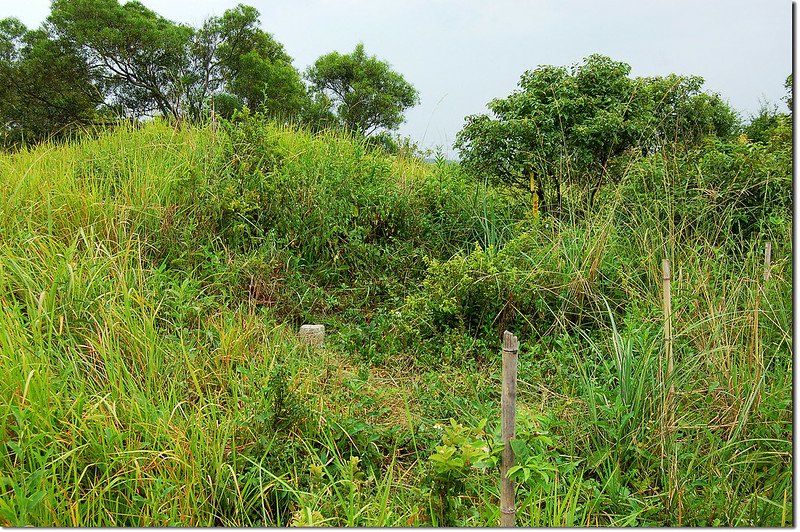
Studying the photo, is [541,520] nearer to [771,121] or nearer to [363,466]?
[363,466]

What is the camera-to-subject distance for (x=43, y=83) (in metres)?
11.7

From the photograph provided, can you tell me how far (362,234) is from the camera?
4258 millimetres

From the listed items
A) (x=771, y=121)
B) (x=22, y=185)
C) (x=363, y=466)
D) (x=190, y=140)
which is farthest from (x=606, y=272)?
(x=22, y=185)

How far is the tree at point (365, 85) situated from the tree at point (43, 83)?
4.65 metres

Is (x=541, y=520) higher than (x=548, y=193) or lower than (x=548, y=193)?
lower

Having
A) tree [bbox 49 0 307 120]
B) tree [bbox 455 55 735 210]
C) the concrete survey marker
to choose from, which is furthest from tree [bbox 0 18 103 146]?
the concrete survey marker

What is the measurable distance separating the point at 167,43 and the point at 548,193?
10.0 metres

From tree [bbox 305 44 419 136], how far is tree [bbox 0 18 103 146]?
15.3 feet

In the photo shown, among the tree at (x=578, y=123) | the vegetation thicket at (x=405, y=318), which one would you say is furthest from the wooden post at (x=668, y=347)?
the tree at (x=578, y=123)

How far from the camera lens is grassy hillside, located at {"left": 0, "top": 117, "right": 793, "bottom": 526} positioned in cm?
187

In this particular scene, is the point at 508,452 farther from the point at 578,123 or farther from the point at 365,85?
the point at 365,85

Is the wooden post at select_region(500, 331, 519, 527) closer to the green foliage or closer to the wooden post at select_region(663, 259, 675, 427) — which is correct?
the wooden post at select_region(663, 259, 675, 427)

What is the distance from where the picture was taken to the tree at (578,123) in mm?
4434

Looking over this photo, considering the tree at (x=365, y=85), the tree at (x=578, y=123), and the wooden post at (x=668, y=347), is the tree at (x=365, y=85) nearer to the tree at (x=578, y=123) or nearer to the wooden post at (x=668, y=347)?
the tree at (x=578, y=123)
